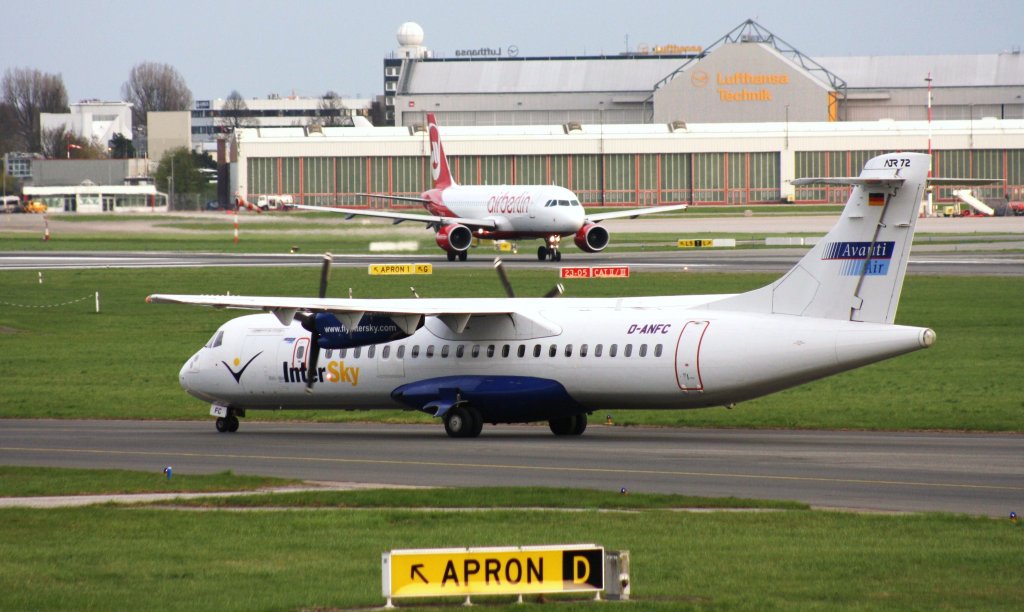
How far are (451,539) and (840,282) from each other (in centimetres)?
1157

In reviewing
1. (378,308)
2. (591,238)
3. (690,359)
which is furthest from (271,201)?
(690,359)

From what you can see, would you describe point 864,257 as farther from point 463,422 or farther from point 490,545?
point 490,545

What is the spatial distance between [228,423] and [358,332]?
14.9 feet

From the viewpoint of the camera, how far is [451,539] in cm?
1708

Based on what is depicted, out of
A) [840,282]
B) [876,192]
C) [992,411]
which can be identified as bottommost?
[992,411]

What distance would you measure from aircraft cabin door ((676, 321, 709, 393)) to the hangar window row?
345ft

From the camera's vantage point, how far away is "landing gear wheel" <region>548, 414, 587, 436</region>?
29938 millimetres

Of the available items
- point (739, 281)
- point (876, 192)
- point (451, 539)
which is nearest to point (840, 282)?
point (876, 192)

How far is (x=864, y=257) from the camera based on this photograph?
25969 millimetres

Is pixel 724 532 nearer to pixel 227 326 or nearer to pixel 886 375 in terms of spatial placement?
pixel 227 326

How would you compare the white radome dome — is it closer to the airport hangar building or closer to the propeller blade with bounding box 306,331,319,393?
the airport hangar building

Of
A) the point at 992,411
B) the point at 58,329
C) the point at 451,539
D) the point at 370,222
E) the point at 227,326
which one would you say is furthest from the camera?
the point at 370,222

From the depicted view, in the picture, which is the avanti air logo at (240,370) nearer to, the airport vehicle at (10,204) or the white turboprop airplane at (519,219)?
the white turboprop airplane at (519,219)

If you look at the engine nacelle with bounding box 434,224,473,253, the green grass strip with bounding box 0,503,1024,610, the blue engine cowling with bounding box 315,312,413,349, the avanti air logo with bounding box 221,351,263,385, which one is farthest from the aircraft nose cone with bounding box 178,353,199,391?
the engine nacelle with bounding box 434,224,473,253
